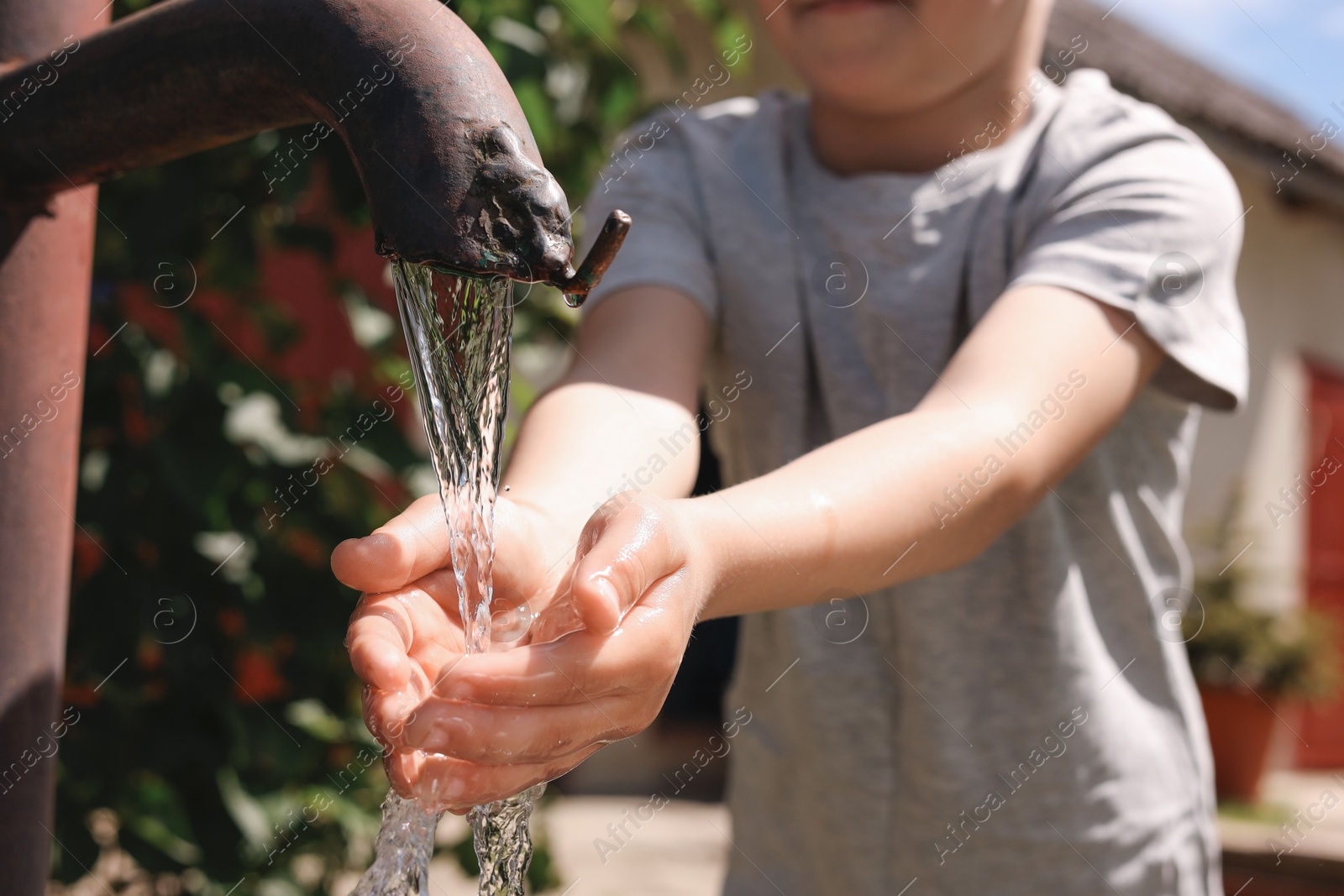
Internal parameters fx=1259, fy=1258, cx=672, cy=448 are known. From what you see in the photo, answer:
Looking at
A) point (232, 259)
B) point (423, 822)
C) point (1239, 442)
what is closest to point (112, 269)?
point (232, 259)

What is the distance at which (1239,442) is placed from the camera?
23.5 feet

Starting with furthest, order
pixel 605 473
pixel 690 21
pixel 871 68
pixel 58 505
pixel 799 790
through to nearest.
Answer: pixel 690 21 → pixel 799 790 → pixel 871 68 → pixel 605 473 → pixel 58 505

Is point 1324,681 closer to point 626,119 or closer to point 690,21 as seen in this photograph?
point 690,21

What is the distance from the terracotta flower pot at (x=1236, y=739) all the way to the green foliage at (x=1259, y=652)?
81mm

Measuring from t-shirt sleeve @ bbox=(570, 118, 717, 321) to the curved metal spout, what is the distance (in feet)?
1.71

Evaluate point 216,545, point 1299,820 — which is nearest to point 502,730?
point 216,545

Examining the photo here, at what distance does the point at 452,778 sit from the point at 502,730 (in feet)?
0.14

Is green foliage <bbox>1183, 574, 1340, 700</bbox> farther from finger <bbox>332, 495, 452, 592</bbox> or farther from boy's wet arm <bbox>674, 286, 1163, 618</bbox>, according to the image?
finger <bbox>332, 495, 452, 592</bbox>

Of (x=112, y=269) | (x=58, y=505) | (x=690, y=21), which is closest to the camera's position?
(x=58, y=505)

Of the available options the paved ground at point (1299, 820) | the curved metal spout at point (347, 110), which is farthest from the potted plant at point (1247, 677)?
the curved metal spout at point (347, 110)

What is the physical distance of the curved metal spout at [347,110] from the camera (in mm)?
658

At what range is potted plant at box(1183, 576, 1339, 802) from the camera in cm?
574

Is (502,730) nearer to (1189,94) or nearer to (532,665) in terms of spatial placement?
(532,665)

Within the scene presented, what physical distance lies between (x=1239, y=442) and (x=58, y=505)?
7246 mm
